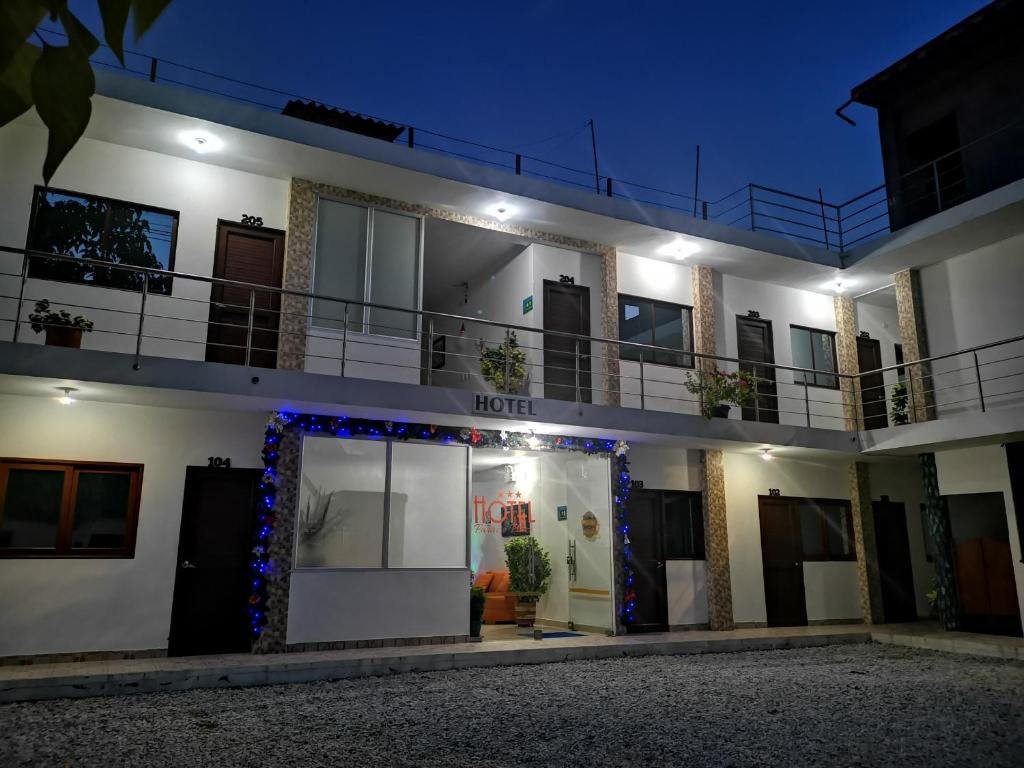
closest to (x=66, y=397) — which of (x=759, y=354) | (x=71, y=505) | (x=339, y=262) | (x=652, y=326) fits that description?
(x=71, y=505)

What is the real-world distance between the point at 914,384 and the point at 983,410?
1618 millimetres

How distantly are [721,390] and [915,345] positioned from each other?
3.43 meters

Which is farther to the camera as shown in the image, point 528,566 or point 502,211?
point 528,566

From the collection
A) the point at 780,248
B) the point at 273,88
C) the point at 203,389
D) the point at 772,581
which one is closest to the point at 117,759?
the point at 203,389

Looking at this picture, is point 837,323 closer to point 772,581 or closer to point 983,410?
point 983,410

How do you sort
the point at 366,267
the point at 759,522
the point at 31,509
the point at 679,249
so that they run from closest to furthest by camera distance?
1. the point at 31,509
2. the point at 366,267
3. the point at 679,249
4. the point at 759,522

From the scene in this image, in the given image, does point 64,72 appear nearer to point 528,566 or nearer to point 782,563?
point 528,566

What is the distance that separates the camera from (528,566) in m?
13.5

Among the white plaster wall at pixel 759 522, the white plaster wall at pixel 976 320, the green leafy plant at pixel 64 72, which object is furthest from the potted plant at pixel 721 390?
the green leafy plant at pixel 64 72

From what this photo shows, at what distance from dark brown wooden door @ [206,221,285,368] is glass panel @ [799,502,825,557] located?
9349mm

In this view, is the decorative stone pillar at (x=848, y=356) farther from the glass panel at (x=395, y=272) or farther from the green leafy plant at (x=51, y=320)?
the green leafy plant at (x=51, y=320)

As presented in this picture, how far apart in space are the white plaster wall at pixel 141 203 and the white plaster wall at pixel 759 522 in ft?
27.7

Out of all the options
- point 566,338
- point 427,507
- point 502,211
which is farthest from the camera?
point 566,338

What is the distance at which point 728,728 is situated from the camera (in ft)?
20.6
